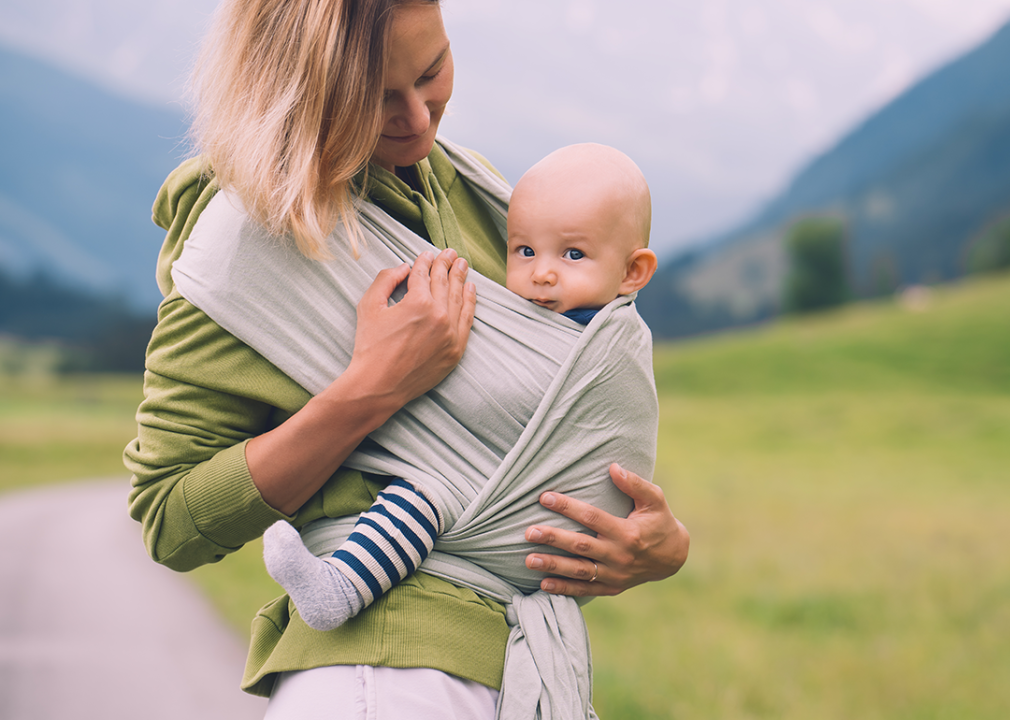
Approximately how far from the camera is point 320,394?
1.50 m

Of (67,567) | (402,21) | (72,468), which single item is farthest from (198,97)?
(72,468)

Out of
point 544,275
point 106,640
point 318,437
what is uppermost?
point 544,275

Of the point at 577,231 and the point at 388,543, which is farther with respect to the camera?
the point at 577,231

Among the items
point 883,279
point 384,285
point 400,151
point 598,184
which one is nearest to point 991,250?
point 883,279

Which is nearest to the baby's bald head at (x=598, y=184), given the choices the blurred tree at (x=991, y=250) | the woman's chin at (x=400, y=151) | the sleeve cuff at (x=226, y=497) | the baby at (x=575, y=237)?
the baby at (x=575, y=237)

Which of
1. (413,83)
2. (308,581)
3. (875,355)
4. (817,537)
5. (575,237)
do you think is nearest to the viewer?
(308,581)

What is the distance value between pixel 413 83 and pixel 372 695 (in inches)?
43.0

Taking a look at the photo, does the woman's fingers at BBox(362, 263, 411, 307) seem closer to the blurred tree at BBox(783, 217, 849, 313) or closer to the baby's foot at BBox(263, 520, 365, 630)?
the baby's foot at BBox(263, 520, 365, 630)

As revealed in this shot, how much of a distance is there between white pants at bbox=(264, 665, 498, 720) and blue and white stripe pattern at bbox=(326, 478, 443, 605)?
5.1 inches

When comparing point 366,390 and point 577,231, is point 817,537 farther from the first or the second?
point 366,390

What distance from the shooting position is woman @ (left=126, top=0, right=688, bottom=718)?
1.46 m

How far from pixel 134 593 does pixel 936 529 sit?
924cm

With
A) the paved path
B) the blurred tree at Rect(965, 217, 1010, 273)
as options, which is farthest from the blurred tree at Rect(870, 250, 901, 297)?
the paved path

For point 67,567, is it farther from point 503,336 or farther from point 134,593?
point 503,336
